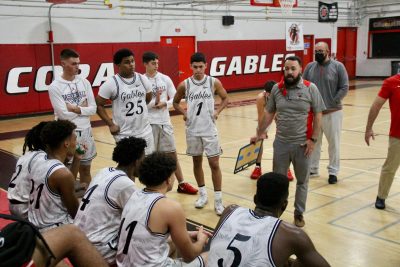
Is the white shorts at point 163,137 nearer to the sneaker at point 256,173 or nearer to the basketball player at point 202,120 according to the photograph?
the basketball player at point 202,120

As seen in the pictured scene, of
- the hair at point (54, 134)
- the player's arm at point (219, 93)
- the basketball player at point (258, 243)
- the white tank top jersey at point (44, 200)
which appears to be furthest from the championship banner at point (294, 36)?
the basketball player at point (258, 243)

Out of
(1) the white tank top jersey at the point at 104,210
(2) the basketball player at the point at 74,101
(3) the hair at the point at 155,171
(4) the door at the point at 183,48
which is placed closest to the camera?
(3) the hair at the point at 155,171

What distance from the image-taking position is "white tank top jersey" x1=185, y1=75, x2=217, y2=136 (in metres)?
4.97

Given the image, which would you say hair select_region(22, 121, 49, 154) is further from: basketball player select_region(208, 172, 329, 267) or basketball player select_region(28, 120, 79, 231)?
basketball player select_region(208, 172, 329, 267)

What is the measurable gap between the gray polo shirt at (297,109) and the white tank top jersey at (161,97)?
1.66m

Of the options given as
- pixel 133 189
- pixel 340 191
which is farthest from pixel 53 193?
pixel 340 191

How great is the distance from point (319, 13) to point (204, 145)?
1644 centimetres

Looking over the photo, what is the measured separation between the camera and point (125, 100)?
482 centimetres

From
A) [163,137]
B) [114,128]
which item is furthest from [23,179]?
[163,137]

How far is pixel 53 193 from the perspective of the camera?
321cm

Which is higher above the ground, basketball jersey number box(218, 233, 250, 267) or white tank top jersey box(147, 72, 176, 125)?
white tank top jersey box(147, 72, 176, 125)

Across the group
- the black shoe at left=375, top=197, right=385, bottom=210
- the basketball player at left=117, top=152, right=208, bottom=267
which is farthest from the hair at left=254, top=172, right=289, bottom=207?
the black shoe at left=375, top=197, right=385, bottom=210

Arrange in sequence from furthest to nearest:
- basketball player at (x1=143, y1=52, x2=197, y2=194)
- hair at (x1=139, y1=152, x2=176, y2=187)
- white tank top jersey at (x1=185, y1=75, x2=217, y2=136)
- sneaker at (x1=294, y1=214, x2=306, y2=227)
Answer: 1. basketball player at (x1=143, y1=52, x2=197, y2=194)
2. white tank top jersey at (x1=185, y1=75, x2=217, y2=136)
3. sneaker at (x1=294, y1=214, x2=306, y2=227)
4. hair at (x1=139, y1=152, x2=176, y2=187)

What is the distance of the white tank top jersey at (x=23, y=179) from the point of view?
132 inches
